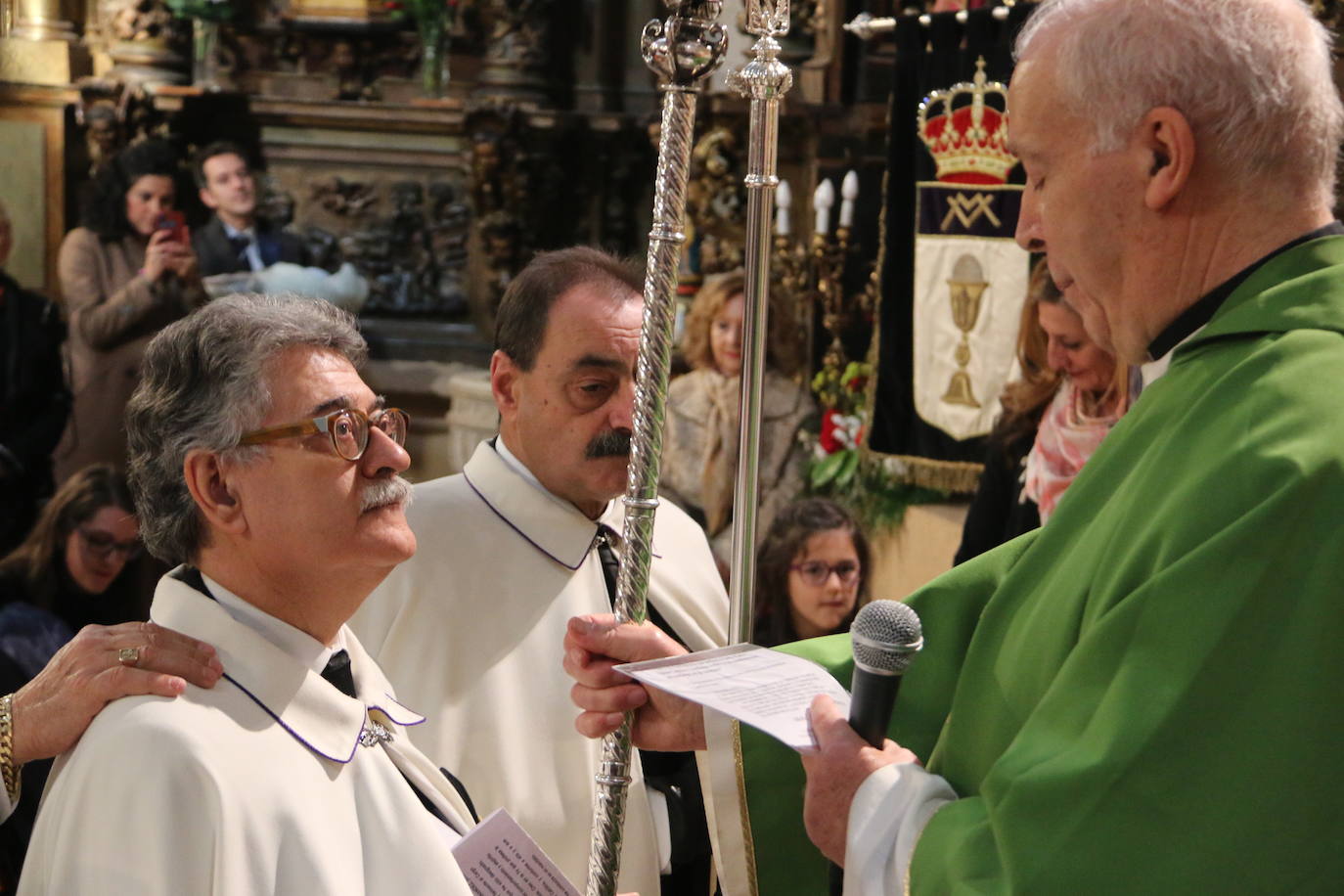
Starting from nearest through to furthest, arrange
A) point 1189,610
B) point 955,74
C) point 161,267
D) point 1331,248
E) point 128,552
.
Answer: point 1189,610 → point 1331,248 → point 955,74 → point 128,552 → point 161,267

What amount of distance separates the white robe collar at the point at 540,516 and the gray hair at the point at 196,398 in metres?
0.97

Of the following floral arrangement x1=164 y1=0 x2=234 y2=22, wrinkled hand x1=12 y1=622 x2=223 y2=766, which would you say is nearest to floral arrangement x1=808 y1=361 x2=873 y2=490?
floral arrangement x1=164 y1=0 x2=234 y2=22

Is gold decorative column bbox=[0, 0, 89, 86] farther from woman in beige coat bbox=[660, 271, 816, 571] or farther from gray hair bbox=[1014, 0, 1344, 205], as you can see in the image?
gray hair bbox=[1014, 0, 1344, 205]

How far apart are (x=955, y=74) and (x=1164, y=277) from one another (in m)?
4.01

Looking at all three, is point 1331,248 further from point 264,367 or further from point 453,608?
point 453,608

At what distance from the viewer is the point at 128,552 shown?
687 centimetres

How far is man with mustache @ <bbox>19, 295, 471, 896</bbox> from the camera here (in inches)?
75.2

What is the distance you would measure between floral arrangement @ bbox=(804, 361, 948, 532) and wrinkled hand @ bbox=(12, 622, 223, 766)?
4593 mm

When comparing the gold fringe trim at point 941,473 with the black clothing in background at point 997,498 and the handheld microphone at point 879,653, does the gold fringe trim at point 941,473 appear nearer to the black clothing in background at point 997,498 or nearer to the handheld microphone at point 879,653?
the black clothing in background at point 997,498

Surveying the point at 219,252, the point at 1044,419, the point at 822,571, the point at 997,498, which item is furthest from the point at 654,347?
the point at 219,252

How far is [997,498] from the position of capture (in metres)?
5.04

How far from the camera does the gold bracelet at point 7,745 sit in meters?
2.13

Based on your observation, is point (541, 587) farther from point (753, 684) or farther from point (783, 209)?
point (783, 209)

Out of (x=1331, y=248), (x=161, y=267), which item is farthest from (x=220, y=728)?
(x=161, y=267)
